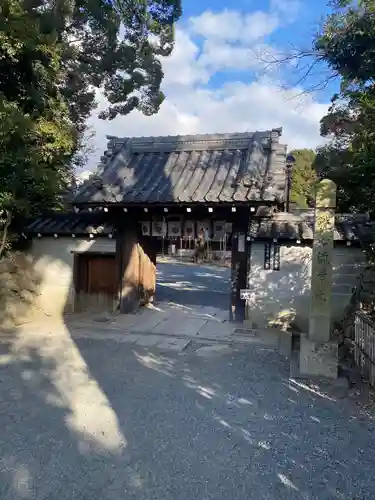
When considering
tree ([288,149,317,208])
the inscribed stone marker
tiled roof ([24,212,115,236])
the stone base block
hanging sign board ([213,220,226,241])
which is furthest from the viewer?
tree ([288,149,317,208])

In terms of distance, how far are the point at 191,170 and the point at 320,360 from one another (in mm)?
6245

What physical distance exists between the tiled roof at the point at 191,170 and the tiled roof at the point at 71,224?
1.06 metres

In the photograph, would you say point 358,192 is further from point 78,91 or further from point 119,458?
point 78,91

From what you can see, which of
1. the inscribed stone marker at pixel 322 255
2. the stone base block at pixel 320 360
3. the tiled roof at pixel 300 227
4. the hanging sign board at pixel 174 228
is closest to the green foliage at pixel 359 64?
the inscribed stone marker at pixel 322 255

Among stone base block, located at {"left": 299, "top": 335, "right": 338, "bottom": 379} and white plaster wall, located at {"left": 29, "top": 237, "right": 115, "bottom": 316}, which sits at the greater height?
white plaster wall, located at {"left": 29, "top": 237, "right": 115, "bottom": 316}

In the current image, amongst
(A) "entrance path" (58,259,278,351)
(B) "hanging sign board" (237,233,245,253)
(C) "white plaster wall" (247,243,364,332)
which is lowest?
(A) "entrance path" (58,259,278,351)

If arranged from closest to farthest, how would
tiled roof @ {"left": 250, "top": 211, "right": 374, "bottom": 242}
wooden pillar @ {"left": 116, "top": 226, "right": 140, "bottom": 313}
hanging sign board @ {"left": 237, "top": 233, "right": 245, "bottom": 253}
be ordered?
tiled roof @ {"left": 250, "top": 211, "right": 374, "bottom": 242} → hanging sign board @ {"left": 237, "top": 233, "right": 245, "bottom": 253} → wooden pillar @ {"left": 116, "top": 226, "right": 140, "bottom": 313}

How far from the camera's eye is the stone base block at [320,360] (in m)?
5.87

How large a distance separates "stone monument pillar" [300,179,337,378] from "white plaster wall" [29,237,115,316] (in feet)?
21.6

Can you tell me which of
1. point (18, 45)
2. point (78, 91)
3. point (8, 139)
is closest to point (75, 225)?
point (8, 139)

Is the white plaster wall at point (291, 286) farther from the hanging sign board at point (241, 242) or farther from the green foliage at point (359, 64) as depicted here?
the green foliage at point (359, 64)

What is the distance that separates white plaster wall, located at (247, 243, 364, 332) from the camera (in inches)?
346

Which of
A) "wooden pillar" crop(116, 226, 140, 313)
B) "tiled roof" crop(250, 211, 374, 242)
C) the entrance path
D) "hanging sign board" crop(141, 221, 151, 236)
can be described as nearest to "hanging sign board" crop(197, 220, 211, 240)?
"tiled roof" crop(250, 211, 374, 242)

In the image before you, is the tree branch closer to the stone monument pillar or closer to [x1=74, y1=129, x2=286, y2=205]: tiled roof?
[x1=74, y1=129, x2=286, y2=205]: tiled roof
